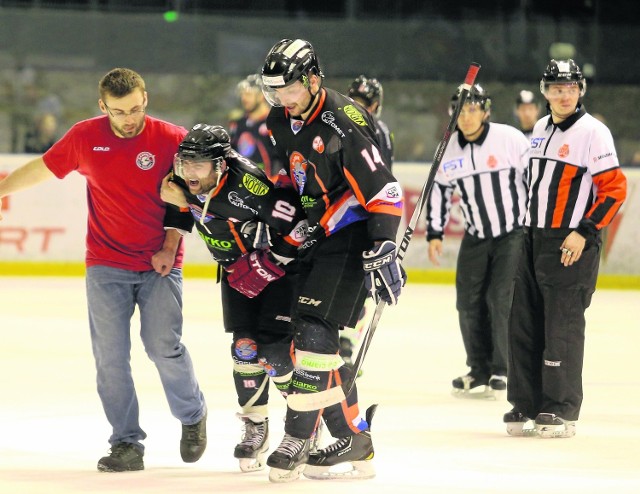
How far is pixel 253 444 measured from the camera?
4.64m

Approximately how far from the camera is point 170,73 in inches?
557

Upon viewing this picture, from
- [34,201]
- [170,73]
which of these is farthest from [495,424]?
[170,73]

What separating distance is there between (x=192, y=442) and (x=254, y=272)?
68cm

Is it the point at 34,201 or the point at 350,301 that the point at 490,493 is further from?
the point at 34,201

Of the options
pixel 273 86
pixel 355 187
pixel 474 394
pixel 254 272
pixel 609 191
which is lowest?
pixel 474 394

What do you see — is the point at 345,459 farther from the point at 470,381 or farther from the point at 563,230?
the point at 470,381

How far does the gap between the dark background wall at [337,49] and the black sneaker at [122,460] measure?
9410 millimetres

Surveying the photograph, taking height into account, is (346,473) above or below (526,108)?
below

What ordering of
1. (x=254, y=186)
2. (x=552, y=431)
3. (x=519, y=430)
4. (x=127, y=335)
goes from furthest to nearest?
1. (x=519, y=430)
2. (x=552, y=431)
3. (x=127, y=335)
4. (x=254, y=186)

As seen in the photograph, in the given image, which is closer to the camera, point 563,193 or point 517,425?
point 563,193

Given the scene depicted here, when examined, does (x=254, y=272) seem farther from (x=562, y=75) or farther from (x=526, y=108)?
(x=526, y=108)

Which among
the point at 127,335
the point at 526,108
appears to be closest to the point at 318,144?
the point at 127,335

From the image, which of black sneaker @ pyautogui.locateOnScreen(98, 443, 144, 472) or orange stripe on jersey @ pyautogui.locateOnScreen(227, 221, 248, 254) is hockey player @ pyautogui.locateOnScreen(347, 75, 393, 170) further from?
black sneaker @ pyautogui.locateOnScreen(98, 443, 144, 472)

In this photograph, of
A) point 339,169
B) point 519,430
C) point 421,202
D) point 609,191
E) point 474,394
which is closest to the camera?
point 339,169
